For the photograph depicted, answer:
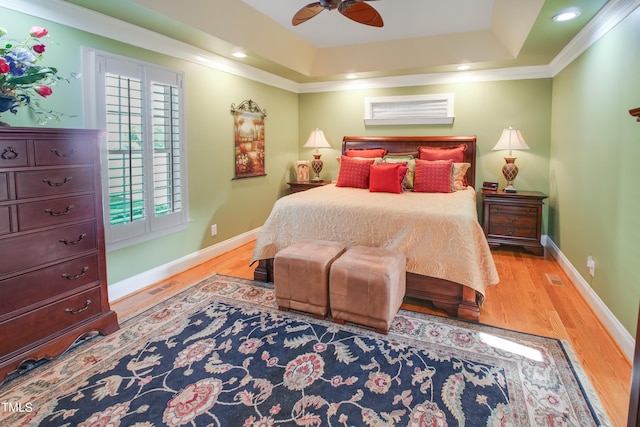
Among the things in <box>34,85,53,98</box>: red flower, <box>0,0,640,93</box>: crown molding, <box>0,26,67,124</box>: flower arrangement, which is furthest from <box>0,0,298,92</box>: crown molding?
<box>34,85,53,98</box>: red flower

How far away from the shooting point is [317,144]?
17.7ft

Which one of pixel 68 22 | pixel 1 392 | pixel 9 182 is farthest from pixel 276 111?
pixel 1 392

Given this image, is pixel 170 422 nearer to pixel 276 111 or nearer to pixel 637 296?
pixel 637 296

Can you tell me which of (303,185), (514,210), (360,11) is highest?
(360,11)

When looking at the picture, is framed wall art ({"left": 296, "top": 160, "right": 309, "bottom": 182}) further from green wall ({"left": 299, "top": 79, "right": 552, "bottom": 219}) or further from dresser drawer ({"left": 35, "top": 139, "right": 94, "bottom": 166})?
dresser drawer ({"left": 35, "top": 139, "right": 94, "bottom": 166})

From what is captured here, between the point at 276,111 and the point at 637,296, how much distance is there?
4501 mm

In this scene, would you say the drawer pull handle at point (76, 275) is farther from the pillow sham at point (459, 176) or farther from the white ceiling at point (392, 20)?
the pillow sham at point (459, 176)

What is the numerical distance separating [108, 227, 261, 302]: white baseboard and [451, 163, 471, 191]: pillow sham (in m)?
2.71

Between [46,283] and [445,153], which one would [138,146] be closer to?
[46,283]

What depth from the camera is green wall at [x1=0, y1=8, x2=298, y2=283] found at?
8.58 feet

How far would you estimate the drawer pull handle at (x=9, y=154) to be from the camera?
74.5 inches

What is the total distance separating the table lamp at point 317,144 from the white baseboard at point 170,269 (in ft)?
4.79

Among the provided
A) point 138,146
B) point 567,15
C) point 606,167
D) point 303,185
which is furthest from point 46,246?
point 567,15

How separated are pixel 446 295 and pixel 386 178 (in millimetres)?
1539
